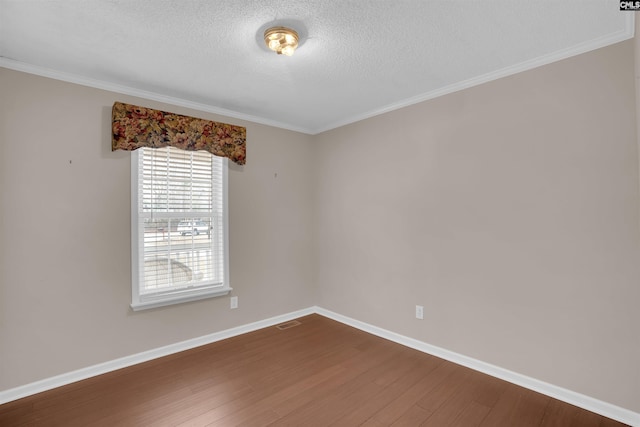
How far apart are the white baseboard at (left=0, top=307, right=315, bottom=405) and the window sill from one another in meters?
0.42

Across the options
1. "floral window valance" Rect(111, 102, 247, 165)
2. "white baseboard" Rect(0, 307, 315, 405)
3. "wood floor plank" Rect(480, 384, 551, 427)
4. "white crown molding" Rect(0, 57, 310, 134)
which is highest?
"white crown molding" Rect(0, 57, 310, 134)

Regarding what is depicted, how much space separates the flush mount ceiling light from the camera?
1.93 m

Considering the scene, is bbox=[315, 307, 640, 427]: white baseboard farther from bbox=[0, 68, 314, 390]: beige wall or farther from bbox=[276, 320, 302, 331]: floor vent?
bbox=[0, 68, 314, 390]: beige wall

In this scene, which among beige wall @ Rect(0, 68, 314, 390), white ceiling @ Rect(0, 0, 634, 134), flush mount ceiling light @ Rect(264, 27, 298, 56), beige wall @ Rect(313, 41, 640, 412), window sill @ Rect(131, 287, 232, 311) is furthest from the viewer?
window sill @ Rect(131, 287, 232, 311)

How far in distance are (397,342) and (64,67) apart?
3837 millimetres

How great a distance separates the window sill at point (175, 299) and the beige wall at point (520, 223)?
1630 mm

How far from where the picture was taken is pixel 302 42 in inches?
82.7

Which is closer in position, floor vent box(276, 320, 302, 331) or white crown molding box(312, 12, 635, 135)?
white crown molding box(312, 12, 635, 135)

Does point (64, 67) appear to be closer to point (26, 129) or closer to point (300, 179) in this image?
point (26, 129)

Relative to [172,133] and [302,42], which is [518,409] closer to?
[302,42]

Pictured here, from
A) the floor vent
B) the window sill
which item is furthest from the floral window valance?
the floor vent

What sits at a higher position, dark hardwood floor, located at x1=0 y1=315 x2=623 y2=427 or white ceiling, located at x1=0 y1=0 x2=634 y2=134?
→ white ceiling, located at x1=0 y1=0 x2=634 y2=134

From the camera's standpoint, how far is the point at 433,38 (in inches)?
81.5

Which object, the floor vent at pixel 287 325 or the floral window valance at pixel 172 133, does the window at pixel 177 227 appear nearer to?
the floral window valance at pixel 172 133
